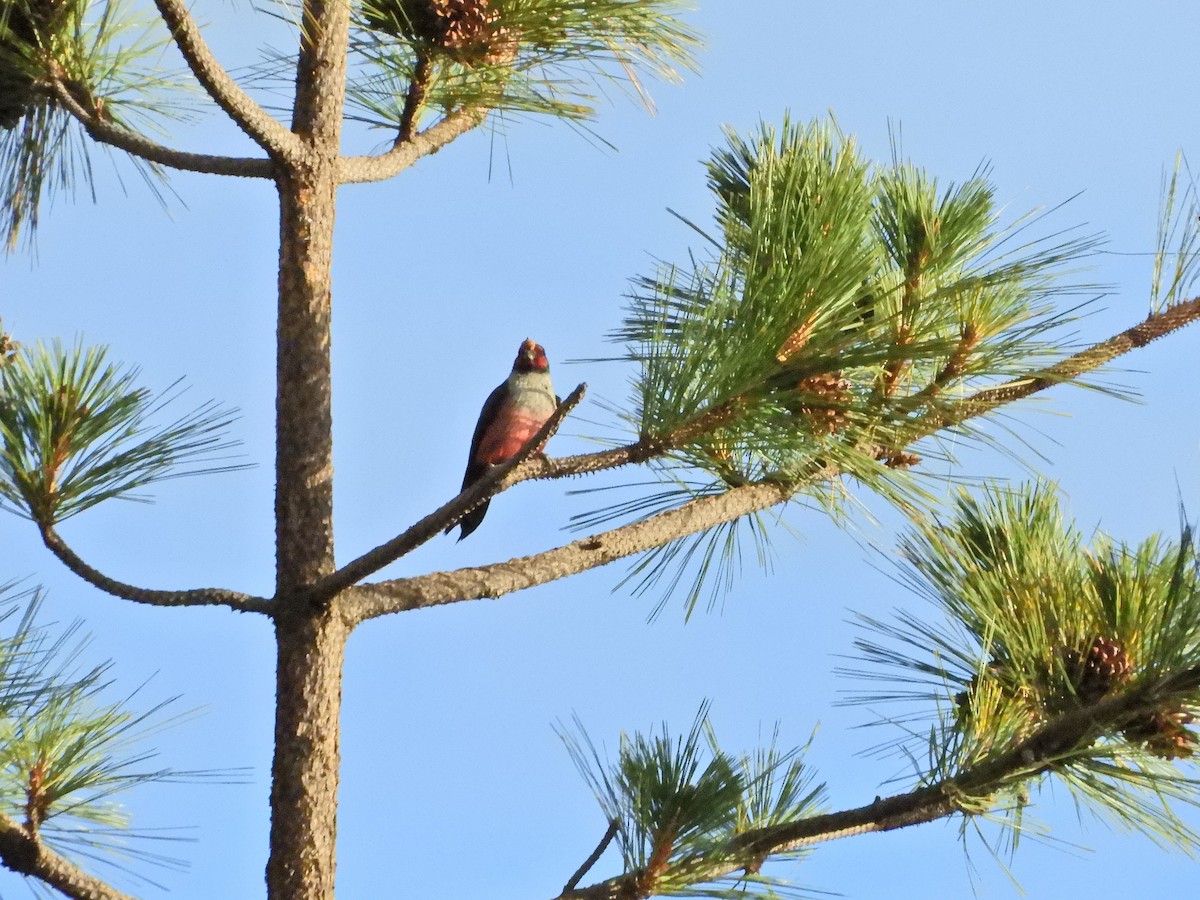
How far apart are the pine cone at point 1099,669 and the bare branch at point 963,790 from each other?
20 centimetres

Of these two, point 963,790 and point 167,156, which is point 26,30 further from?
point 963,790

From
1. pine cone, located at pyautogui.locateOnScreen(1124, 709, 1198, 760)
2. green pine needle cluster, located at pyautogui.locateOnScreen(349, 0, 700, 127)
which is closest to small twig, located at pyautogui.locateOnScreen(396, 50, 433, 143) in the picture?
green pine needle cluster, located at pyautogui.locateOnScreen(349, 0, 700, 127)

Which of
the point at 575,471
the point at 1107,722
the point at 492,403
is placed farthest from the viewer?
the point at 492,403

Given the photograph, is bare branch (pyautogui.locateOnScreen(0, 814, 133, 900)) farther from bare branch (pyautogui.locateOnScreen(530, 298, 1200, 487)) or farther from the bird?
the bird

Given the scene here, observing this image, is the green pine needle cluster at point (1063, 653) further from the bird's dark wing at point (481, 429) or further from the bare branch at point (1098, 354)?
the bird's dark wing at point (481, 429)

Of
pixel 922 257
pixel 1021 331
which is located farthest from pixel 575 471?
pixel 922 257

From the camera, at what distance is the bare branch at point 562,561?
6.27ft

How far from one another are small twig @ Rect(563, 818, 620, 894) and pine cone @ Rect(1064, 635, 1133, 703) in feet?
2.37

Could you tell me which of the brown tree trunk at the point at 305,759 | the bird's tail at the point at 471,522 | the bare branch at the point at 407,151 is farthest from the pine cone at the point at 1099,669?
the bird's tail at the point at 471,522

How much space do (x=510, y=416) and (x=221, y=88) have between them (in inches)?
67.2

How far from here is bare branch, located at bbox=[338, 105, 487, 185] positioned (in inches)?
85.0

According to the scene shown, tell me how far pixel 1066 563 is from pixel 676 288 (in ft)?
2.53

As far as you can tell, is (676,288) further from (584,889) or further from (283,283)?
(584,889)

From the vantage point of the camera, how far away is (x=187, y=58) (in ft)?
6.40
